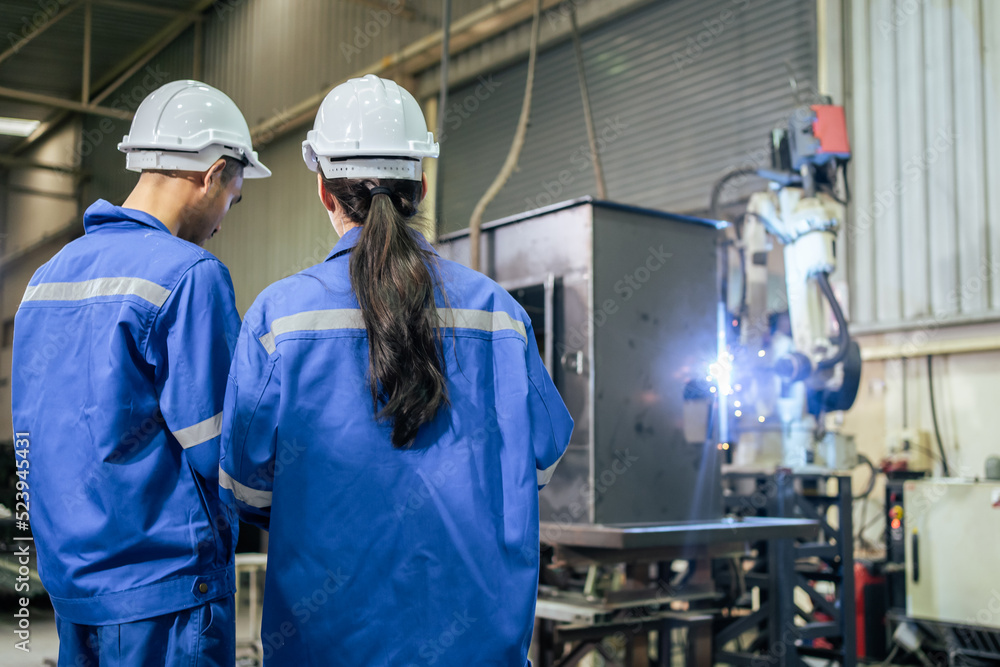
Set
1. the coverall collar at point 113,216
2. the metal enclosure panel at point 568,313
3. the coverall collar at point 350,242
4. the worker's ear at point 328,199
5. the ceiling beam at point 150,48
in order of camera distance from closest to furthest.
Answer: the coverall collar at point 350,242, the worker's ear at point 328,199, the coverall collar at point 113,216, the metal enclosure panel at point 568,313, the ceiling beam at point 150,48

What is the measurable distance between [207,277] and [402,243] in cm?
42

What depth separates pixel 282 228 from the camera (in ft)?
33.1

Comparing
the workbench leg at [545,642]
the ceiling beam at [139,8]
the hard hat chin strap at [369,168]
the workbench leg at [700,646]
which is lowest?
the workbench leg at [700,646]

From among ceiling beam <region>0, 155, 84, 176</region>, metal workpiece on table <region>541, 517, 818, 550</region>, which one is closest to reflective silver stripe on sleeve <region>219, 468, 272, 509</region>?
metal workpiece on table <region>541, 517, 818, 550</region>

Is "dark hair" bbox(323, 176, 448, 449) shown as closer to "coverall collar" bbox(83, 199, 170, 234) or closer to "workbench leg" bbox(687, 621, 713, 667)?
"coverall collar" bbox(83, 199, 170, 234)

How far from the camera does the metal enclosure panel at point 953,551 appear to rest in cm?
454

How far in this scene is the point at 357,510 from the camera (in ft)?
4.23

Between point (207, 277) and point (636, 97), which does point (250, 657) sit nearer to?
point (207, 277)

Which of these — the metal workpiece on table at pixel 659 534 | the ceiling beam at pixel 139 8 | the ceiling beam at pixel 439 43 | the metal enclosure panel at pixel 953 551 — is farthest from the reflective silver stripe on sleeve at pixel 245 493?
the ceiling beam at pixel 139 8

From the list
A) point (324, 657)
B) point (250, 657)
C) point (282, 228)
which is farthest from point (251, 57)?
point (324, 657)

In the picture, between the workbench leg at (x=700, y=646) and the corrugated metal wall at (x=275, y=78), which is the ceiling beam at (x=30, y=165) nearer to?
the corrugated metal wall at (x=275, y=78)

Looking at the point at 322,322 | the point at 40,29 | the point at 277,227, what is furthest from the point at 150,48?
the point at 322,322

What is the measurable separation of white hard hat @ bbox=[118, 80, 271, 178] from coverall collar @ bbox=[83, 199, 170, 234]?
161 mm

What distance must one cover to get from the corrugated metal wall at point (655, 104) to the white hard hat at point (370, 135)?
4.42m
